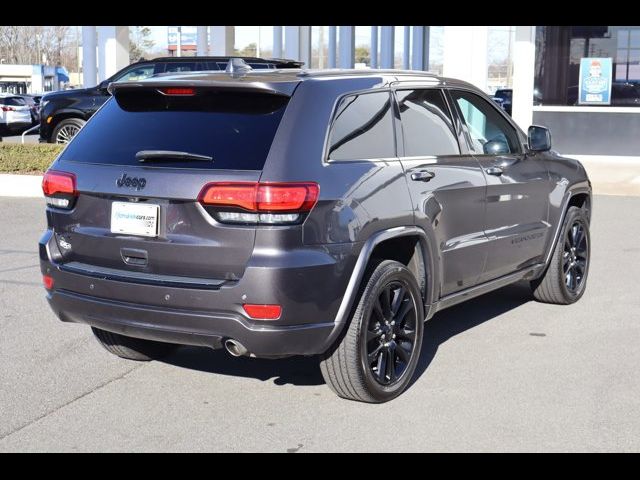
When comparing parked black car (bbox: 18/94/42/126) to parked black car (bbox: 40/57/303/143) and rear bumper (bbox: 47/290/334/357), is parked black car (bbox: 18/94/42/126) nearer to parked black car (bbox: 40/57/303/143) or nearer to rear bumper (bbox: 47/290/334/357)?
parked black car (bbox: 40/57/303/143)

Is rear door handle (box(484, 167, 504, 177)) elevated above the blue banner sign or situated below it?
below

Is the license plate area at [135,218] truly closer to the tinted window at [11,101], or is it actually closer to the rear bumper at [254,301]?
the rear bumper at [254,301]

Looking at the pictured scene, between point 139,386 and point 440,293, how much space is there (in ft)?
6.13

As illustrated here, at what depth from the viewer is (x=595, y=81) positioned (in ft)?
65.4

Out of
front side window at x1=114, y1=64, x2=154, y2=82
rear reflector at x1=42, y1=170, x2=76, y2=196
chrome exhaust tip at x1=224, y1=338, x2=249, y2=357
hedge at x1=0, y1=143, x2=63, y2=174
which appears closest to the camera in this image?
chrome exhaust tip at x1=224, y1=338, x2=249, y2=357

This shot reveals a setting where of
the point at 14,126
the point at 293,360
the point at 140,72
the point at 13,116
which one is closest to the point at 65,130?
the point at 140,72

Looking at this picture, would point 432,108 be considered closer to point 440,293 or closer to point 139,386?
point 440,293

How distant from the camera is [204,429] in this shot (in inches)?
191

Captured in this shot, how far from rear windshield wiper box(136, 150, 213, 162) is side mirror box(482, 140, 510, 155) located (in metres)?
2.40

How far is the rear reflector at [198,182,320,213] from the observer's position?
15.1ft

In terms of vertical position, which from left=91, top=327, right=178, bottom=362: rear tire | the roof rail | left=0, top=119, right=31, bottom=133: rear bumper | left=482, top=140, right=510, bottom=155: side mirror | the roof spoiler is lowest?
left=91, top=327, right=178, bottom=362: rear tire

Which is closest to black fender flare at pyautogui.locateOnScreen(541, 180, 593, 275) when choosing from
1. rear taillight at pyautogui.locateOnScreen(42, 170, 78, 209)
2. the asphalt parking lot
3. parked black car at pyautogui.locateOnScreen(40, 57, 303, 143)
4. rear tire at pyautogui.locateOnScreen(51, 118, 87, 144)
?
the asphalt parking lot

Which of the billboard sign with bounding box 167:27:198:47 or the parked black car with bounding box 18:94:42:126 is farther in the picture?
the billboard sign with bounding box 167:27:198:47
